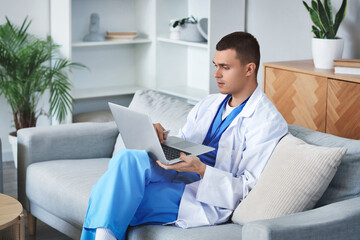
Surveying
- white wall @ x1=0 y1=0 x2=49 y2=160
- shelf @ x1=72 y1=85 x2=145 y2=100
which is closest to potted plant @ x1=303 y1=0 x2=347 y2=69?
shelf @ x1=72 y1=85 x2=145 y2=100

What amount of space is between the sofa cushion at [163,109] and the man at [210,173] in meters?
0.58

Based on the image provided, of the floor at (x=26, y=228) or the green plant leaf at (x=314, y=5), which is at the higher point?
the green plant leaf at (x=314, y=5)

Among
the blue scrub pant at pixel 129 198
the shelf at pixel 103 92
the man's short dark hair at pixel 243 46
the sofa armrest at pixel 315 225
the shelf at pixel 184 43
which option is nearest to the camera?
the sofa armrest at pixel 315 225

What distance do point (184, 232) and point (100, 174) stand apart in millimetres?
931

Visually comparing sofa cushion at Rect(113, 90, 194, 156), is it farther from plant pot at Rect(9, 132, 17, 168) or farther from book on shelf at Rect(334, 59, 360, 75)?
plant pot at Rect(9, 132, 17, 168)

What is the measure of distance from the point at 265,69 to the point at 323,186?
5.27 feet

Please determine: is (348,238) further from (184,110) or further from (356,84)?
(184,110)

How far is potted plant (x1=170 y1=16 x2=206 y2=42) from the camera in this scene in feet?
15.6

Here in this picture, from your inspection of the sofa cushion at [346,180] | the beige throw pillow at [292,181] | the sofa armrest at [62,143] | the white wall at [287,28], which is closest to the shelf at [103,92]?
the white wall at [287,28]

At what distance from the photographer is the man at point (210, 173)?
2.33 meters

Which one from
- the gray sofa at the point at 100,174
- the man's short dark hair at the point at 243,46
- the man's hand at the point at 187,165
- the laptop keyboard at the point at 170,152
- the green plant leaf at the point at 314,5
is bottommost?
the gray sofa at the point at 100,174

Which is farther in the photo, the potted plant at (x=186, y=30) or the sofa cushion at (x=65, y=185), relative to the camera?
the potted plant at (x=186, y=30)

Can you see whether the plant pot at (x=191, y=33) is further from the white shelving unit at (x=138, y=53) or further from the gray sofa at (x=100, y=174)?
the gray sofa at (x=100, y=174)

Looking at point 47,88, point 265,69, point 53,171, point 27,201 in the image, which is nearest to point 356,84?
point 265,69
